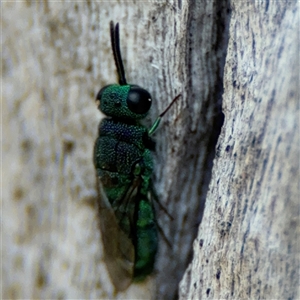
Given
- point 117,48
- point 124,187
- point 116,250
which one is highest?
point 117,48

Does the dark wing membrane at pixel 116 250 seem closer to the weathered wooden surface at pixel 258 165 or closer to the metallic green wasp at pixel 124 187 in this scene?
the metallic green wasp at pixel 124 187

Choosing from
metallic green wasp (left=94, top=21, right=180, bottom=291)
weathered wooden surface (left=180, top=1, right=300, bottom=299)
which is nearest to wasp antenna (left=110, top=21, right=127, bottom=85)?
metallic green wasp (left=94, top=21, right=180, bottom=291)

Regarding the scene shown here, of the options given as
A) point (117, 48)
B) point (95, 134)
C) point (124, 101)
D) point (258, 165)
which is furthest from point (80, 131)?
point (258, 165)

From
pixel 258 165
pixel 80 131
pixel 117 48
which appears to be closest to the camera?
pixel 258 165

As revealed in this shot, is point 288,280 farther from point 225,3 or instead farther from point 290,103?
point 225,3

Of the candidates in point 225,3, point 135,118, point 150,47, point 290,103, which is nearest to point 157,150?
point 135,118

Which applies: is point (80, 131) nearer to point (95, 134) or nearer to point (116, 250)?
point (95, 134)
